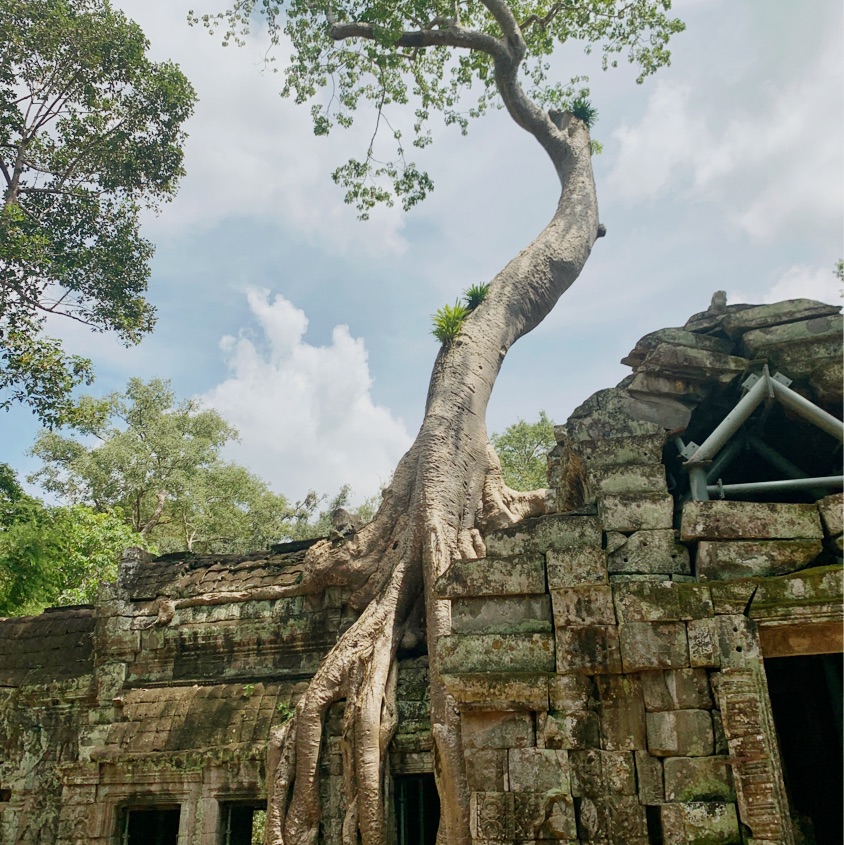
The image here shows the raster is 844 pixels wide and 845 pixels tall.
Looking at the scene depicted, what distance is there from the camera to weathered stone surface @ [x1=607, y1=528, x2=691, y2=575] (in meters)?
4.50

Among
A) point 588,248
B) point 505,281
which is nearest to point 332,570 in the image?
point 505,281

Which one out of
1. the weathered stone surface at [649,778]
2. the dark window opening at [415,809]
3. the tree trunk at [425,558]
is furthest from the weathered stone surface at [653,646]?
the dark window opening at [415,809]

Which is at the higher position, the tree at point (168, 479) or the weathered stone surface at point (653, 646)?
the tree at point (168, 479)

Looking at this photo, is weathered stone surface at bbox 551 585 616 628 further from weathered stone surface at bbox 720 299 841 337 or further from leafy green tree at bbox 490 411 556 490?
leafy green tree at bbox 490 411 556 490

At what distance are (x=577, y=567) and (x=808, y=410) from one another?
188 cm

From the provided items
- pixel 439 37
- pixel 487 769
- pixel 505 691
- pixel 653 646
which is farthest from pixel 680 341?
pixel 439 37

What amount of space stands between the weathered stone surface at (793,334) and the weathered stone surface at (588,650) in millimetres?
2358

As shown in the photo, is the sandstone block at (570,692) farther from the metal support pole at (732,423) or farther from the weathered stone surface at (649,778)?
the metal support pole at (732,423)

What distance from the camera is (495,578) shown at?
4523 millimetres

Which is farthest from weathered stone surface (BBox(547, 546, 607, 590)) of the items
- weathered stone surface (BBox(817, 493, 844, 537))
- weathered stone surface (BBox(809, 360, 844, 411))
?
weathered stone surface (BBox(809, 360, 844, 411))

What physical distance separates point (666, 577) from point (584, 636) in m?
0.64

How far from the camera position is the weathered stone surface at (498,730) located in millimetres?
4180

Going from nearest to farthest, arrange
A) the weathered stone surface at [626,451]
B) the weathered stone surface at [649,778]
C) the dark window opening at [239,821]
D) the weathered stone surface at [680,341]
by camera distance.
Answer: the weathered stone surface at [649,778], the weathered stone surface at [626,451], the weathered stone surface at [680,341], the dark window opening at [239,821]

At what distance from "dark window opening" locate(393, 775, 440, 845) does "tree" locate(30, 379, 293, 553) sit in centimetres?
1647
